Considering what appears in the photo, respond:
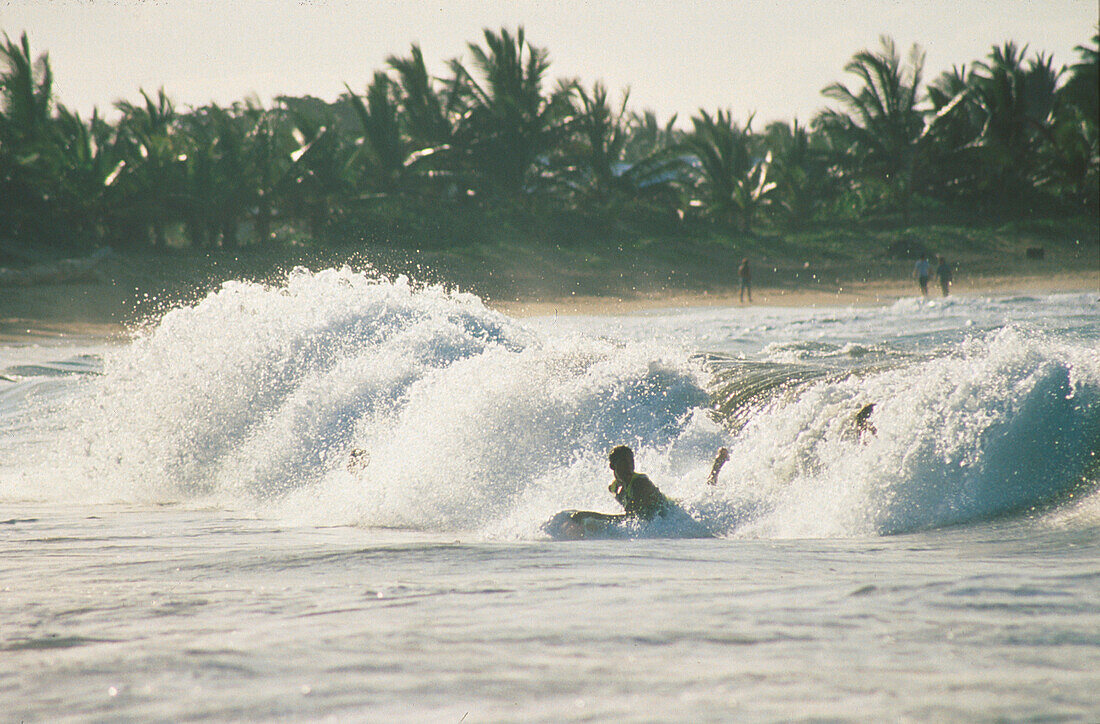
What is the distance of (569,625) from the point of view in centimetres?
300

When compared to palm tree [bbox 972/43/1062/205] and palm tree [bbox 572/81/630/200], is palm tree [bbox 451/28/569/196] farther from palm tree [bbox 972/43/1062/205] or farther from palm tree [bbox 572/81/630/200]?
palm tree [bbox 972/43/1062/205]

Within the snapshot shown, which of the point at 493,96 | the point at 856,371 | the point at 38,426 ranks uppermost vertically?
the point at 493,96

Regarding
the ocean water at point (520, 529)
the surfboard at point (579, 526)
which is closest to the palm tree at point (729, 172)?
the ocean water at point (520, 529)

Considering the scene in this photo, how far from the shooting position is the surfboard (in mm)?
5297

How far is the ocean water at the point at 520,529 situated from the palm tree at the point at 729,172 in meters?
17.4

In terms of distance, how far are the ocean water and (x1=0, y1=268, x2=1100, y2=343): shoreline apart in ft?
29.4

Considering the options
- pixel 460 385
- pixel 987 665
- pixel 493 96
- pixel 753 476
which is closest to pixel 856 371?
pixel 753 476

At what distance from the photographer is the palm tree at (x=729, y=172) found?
29.5m

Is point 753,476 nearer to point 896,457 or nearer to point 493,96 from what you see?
point 896,457

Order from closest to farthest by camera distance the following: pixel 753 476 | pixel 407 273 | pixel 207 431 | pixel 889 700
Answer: pixel 889 700 < pixel 753 476 < pixel 207 431 < pixel 407 273

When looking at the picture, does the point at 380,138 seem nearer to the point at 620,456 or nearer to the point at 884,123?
the point at 884,123

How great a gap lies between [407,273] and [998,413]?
872 inches

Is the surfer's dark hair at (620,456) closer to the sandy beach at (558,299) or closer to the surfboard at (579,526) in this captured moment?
the surfboard at (579,526)

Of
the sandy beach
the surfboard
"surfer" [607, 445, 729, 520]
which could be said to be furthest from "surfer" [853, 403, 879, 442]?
the sandy beach
